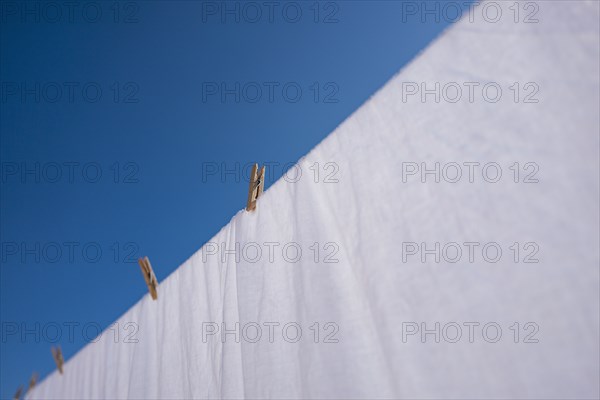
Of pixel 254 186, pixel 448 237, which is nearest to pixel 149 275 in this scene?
pixel 254 186

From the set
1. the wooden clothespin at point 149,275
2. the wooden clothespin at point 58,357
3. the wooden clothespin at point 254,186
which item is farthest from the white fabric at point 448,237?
the wooden clothespin at point 58,357

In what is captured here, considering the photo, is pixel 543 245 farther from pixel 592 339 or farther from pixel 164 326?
pixel 164 326

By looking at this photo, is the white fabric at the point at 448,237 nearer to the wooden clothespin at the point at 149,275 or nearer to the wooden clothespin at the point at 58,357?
the wooden clothespin at the point at 149,275

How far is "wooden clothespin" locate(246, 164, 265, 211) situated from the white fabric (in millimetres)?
61

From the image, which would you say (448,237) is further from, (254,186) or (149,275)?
(149,275)

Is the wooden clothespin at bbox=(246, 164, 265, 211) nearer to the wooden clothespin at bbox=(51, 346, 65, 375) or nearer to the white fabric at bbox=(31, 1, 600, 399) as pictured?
the white fabric at bbox=(31, 1, 600, 399)

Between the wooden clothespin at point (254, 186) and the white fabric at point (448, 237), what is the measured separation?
2.4 inches

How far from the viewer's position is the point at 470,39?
69 centimetres

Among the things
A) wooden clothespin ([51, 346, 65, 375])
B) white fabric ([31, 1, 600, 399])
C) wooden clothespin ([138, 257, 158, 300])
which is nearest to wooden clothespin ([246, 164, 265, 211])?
white fabric ([31, 1, 600, 399])

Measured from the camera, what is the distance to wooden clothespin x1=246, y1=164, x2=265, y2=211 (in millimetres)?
1051

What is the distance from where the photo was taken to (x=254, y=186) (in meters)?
1.06

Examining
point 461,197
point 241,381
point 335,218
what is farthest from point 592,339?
point 241,381

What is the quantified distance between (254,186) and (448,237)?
1.94ft

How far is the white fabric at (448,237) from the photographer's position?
0.52m
